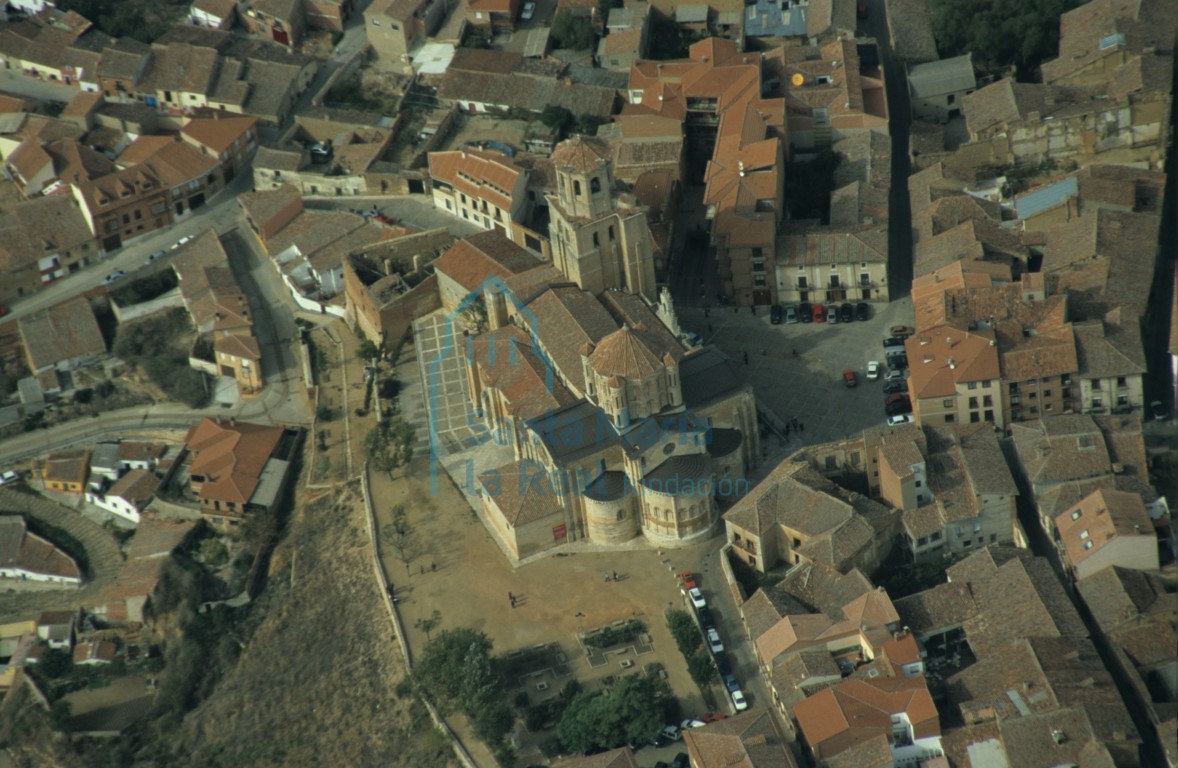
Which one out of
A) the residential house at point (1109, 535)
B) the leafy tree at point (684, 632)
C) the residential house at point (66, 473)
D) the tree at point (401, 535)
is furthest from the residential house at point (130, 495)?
the residential house at point (1109, 535)

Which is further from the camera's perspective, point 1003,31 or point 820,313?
point 1003,31

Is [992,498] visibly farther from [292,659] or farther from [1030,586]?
[292,659]

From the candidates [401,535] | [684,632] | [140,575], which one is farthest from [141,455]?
[684,632]

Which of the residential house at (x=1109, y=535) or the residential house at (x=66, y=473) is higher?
the residential house at (x=1109, y=535)

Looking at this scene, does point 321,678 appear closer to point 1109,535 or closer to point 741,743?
point 741,743

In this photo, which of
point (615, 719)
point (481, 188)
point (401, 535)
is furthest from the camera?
point (481, 188)

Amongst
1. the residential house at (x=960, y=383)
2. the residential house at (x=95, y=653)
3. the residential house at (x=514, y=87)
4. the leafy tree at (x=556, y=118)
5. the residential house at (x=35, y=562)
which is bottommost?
the residential house at (x=95, y=653)

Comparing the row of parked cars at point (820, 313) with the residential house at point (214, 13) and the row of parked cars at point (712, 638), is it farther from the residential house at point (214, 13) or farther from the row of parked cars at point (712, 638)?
the residential house at point (214, 13)
